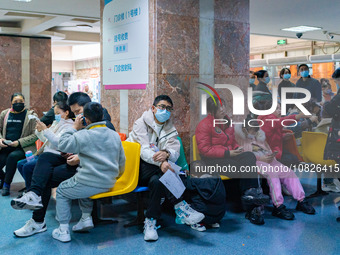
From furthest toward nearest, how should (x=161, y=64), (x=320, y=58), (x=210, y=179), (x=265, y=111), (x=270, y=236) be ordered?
(x=320, y=58)
(x=265, y=111)
(x=161, y=64)
(x=210, y=179)
(x=270, y=236)

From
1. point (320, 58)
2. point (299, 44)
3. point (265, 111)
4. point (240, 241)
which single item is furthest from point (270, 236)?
point (299, 44)

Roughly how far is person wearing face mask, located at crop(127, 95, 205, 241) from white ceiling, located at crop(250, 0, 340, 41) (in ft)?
12.9

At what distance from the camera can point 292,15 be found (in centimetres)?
827

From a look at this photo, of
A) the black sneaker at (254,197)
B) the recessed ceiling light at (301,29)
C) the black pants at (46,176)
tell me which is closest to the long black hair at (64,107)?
the black pants at (46,176)

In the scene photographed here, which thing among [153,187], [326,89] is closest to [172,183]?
[153,187]

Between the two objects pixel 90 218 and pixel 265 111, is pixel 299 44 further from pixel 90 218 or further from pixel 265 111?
pixel 90 218

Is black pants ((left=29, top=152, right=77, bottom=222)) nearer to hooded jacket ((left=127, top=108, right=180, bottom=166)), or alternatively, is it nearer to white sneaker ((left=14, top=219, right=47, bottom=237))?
white sneaker ((left=14, top=219, right=47, bottom=237))

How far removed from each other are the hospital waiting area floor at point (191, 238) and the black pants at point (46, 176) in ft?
1.01

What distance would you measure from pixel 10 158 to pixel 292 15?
20.3ft

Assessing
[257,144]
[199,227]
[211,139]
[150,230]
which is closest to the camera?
[150,230]

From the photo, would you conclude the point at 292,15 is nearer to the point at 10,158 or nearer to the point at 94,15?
the point at 94,15

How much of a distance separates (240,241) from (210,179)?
0.70 metres

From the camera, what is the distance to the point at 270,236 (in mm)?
3730

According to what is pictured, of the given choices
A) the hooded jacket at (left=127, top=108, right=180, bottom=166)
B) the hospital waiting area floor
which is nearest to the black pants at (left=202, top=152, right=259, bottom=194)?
the hospital waiting area floor
